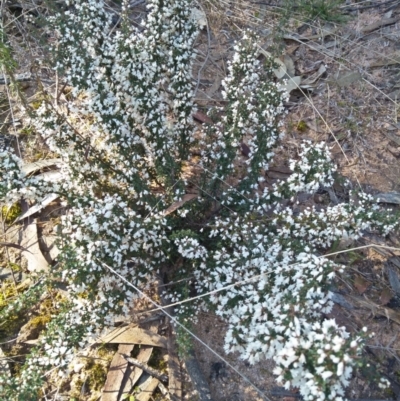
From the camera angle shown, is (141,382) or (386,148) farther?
(386,148)

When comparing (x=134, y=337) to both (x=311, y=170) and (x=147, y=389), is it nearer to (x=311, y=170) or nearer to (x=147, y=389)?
(x=147, y=389)

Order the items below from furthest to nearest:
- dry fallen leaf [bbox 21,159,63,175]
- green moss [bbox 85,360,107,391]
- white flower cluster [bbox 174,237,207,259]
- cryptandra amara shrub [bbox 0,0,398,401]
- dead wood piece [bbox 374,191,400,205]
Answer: dry fallen leaf [bbox 21,159,63,175] → dead wood piece [bbox 374,191,400,205] → green moss [bbox 85,360,107,391] → white flower cluster [bbox 174,237,207,259] → cryptandra amara shrub [bbox 0,0,398,401]

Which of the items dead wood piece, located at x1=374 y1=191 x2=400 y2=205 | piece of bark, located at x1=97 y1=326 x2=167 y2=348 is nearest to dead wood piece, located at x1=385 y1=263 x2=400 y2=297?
dead wood piece, located at x1=374 y1=191 x2=400 y2=205

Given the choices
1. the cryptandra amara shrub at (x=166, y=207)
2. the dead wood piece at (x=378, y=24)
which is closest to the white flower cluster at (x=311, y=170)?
the cryptandra amara shrub at (x=166, y=207)

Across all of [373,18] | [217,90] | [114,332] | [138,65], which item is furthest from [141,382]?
[373,18]

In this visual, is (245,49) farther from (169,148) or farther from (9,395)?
(9,395)

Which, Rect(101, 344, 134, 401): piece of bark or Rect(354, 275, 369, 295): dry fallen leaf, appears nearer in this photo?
Rect(101, 344, 134, 401): piece of bark

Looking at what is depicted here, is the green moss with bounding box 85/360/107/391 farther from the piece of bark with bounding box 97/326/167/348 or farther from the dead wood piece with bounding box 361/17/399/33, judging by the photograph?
the dead wood piece with bounding box 361/17/399/33

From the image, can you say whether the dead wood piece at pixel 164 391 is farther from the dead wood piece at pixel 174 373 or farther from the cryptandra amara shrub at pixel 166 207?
the cryptandra amara shrub at pixel 166 207
